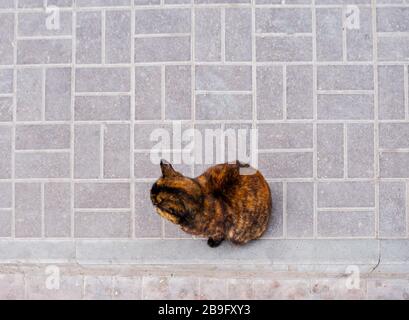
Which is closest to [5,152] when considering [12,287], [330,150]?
[12,287]

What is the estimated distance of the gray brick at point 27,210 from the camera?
3809 millimetres

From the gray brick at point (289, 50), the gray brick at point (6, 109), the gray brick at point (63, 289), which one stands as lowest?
the gray brick at point (63, 289)

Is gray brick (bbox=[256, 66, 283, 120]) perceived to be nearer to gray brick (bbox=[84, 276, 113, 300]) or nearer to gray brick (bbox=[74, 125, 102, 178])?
gray brick (bbox=[74, 125, 102, 178])

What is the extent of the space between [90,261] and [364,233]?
230 cm

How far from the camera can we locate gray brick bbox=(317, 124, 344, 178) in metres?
3.71

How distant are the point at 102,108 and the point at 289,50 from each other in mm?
1649

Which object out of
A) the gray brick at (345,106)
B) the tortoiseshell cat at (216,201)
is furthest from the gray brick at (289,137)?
the tortoiseshell cat at (216,201)

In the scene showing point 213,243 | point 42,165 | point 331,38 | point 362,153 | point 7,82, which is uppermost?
point 331,38

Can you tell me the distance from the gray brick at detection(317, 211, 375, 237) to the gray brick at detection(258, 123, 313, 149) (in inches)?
23.9

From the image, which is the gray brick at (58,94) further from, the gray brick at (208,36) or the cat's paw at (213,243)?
the cat's paw at (213,243)

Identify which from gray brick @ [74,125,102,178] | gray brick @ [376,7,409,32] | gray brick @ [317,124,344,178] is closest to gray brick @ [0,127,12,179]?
gray brick @ [74,125,102,178]

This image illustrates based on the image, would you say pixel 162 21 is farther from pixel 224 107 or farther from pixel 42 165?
pixel 42 165

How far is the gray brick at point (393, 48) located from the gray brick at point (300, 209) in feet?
4.09

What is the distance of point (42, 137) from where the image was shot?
3814 mm
